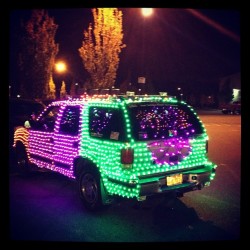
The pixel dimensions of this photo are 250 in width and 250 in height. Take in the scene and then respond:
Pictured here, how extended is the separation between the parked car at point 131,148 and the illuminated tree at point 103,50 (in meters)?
11.9

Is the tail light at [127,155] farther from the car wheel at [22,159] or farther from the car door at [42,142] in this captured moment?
the car wheel at [22,159]

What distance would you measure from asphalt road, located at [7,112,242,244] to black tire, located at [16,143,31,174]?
0.72 meters

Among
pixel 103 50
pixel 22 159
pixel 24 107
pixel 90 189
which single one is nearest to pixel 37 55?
pixel 103 50

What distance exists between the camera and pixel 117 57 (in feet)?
63.0

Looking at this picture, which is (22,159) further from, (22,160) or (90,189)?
(90,189)

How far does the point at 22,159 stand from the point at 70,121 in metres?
2.62

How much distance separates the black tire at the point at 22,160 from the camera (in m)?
8.77

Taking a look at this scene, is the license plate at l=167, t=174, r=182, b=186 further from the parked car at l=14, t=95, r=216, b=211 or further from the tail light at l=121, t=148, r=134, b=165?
the tail light at l=121, t=148, r=134, b=165

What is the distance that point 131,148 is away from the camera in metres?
5.48

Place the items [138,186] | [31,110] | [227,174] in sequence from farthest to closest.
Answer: [31,110] → [227,174] → [138,186]

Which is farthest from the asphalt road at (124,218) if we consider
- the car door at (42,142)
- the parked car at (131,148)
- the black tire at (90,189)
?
the car door at (42,142)

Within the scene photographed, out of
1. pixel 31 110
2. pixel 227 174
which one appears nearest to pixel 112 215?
pixel 227 174

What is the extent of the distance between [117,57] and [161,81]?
52.9 m

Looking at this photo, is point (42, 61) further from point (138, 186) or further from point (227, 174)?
point (138, 186)
